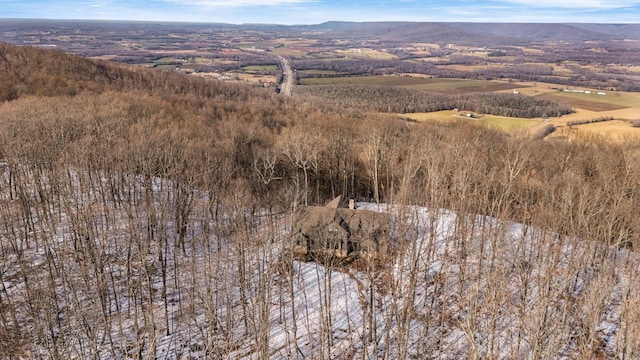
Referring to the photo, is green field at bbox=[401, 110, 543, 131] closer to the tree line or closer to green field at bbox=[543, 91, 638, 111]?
the tree line

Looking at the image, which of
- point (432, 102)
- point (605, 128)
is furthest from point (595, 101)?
point (432, 102)

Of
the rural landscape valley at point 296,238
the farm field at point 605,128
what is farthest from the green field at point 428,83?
the rural landscape valley at point 296,238

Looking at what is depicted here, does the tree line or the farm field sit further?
the tree line

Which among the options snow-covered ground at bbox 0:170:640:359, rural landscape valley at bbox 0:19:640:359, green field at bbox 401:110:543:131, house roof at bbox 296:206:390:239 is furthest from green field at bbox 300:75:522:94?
snow-covered ground at bbox 0:170:640:359

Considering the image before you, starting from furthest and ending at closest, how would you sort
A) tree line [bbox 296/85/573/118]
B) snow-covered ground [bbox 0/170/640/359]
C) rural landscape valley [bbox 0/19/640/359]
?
1. tree line [bbox 296/85/573/118]
2. rural landscape valley [bbox 0/19/640/359]
3. snow-covered ground [bbox 0/170/640/359]

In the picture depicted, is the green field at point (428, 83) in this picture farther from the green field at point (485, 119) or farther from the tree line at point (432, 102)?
the green field at point (485, 119)
